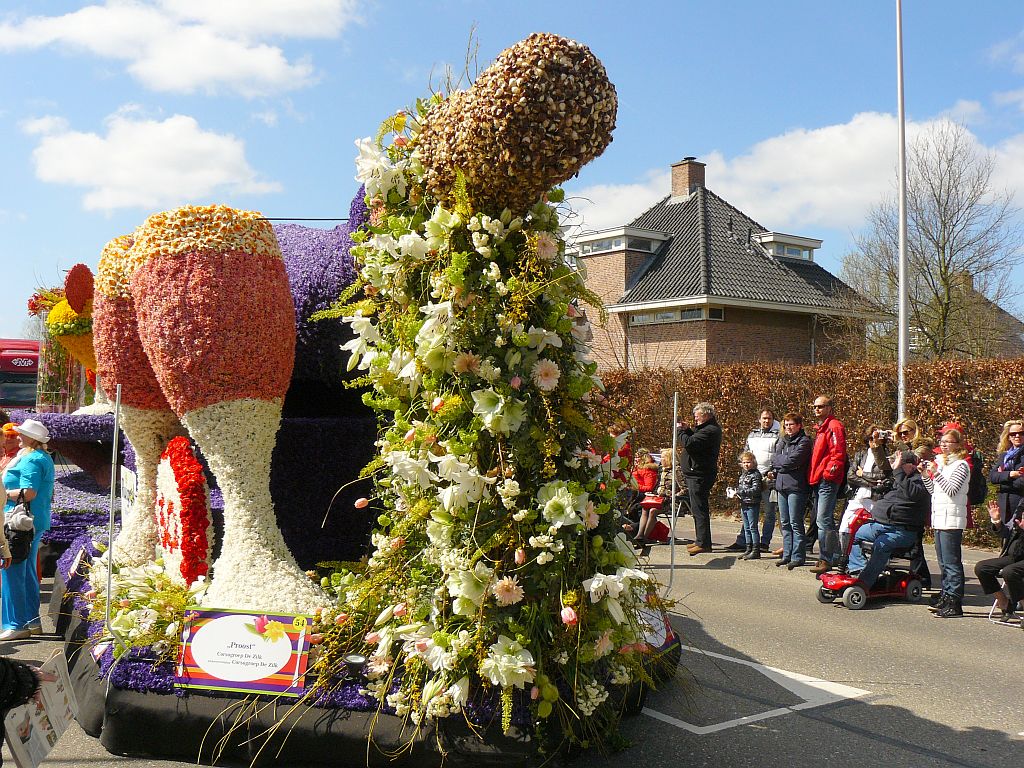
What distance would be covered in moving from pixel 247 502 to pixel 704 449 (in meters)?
6.95

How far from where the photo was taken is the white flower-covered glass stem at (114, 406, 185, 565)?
19.3 ft

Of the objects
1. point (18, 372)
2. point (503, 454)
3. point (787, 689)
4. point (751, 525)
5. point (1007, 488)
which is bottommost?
point (787, 689)

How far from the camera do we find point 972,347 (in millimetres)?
20188

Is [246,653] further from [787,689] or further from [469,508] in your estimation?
[787,689]

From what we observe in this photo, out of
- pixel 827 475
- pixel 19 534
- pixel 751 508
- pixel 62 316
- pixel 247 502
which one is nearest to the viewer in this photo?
pixel 247 502

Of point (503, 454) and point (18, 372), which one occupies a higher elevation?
point (18, 372)

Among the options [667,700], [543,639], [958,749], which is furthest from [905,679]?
[543,639]

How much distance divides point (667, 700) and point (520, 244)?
3.10 metres

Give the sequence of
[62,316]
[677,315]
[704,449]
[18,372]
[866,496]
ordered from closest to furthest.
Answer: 1. [62,316]
2. [866,496]
3. [704,449]
4. [677,315]
5. [18,372]

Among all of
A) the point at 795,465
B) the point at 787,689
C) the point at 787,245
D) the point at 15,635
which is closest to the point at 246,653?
the point at 787,689

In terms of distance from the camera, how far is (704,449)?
10.7m

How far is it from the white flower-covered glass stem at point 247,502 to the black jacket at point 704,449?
22.1 ft

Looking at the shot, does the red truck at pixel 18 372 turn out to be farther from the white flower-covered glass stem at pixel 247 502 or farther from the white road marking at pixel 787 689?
the white road marking at pixel 787 689

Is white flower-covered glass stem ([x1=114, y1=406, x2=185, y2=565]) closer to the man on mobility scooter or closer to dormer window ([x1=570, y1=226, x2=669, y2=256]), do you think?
the man on mobility scooter
